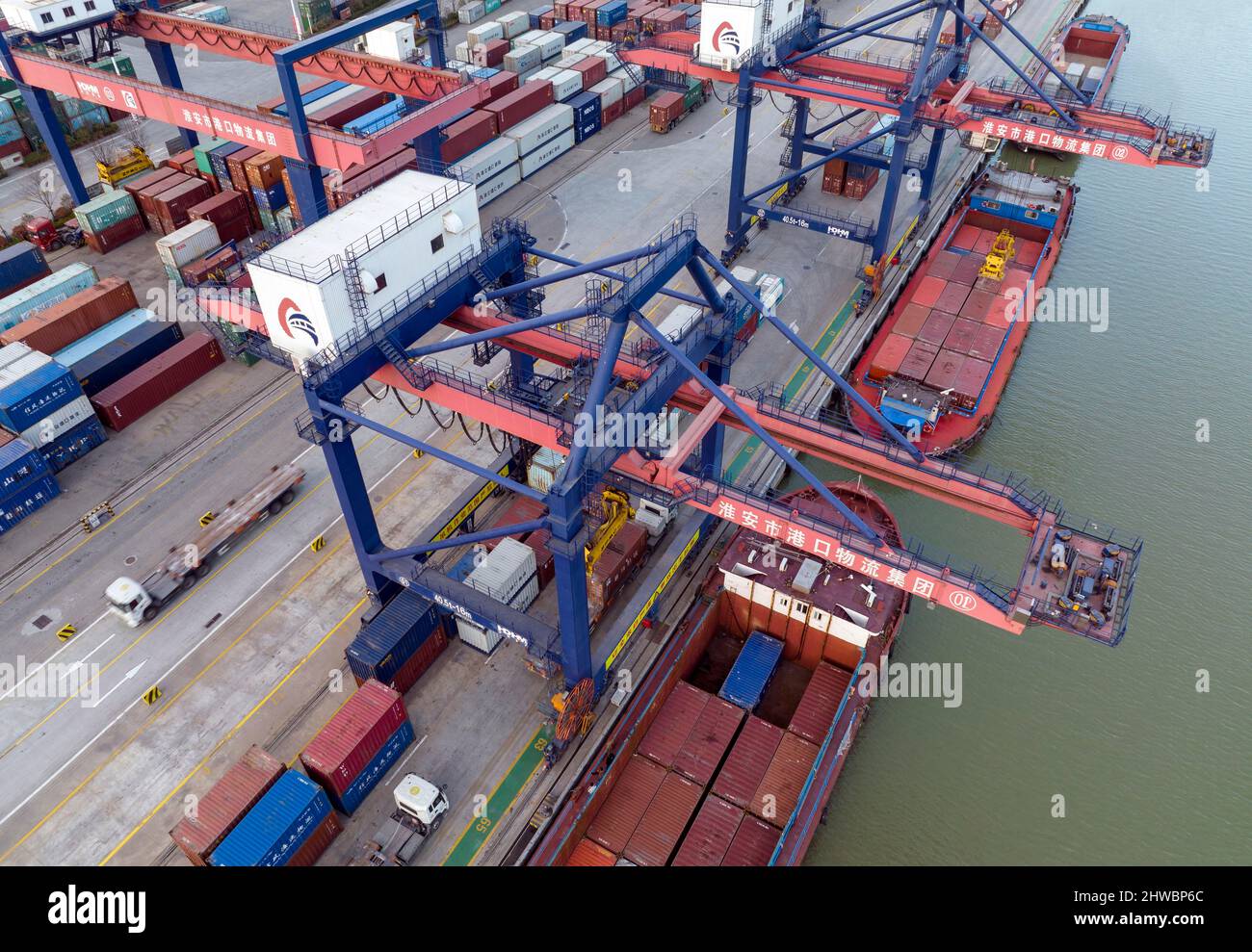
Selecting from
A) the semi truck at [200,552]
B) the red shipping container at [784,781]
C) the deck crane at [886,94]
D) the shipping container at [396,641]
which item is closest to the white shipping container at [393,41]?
the deck crane at [886,94]

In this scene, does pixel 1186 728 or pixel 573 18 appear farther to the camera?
pixel 573 18

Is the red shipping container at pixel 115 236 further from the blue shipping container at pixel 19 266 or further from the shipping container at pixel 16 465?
the shipping container at pixel 16 465

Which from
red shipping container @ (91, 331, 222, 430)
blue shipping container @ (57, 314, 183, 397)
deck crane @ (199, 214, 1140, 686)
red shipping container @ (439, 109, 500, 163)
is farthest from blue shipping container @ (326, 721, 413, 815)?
red shipping container @ (439, 109, 500, 163)

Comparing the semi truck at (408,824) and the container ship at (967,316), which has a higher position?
the container ship at (967,316)

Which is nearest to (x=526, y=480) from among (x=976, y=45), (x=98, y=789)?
(x=98, y=789)

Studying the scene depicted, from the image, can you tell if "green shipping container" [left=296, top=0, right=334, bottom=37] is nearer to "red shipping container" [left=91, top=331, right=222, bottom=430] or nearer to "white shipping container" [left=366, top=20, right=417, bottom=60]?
"white shipping container" [left=366, top=20, right=417, bottom=60]

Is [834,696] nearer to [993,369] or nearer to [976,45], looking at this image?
[993,369]
